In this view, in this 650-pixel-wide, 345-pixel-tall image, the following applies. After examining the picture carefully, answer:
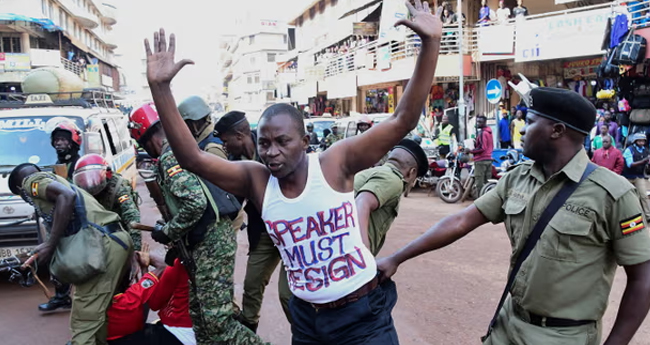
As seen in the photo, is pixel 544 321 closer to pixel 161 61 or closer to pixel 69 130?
pixel 161 61

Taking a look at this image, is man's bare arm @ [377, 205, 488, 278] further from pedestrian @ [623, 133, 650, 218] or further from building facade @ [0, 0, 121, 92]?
building facade @ [0, 0, 121, 92]

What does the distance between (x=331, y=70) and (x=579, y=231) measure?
91.3 feet

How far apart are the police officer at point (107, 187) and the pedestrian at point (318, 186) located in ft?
6.93

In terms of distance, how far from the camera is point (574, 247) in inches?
76.0

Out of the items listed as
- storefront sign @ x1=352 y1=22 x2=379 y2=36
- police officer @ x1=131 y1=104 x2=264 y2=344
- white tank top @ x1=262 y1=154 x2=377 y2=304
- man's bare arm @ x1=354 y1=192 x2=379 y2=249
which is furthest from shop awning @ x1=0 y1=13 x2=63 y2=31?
white tank top @ x1=262 y1=154 x2=377 y2=304

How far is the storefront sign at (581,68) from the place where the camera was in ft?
46.9

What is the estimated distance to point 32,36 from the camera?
33031 mm

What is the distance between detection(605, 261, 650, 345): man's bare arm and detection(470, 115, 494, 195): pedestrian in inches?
333

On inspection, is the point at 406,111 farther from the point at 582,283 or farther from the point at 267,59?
the point at 267,59

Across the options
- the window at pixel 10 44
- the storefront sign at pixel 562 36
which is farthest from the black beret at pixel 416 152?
the window at pixel 10 44

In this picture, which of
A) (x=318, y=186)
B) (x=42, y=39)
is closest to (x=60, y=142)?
(x=318, y=186)

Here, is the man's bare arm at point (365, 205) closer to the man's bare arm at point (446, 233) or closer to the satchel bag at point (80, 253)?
the man's bare arm at point (446, 233)

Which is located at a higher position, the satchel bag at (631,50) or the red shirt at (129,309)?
the satchel bag at (631,50)

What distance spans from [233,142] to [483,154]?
7045mm
